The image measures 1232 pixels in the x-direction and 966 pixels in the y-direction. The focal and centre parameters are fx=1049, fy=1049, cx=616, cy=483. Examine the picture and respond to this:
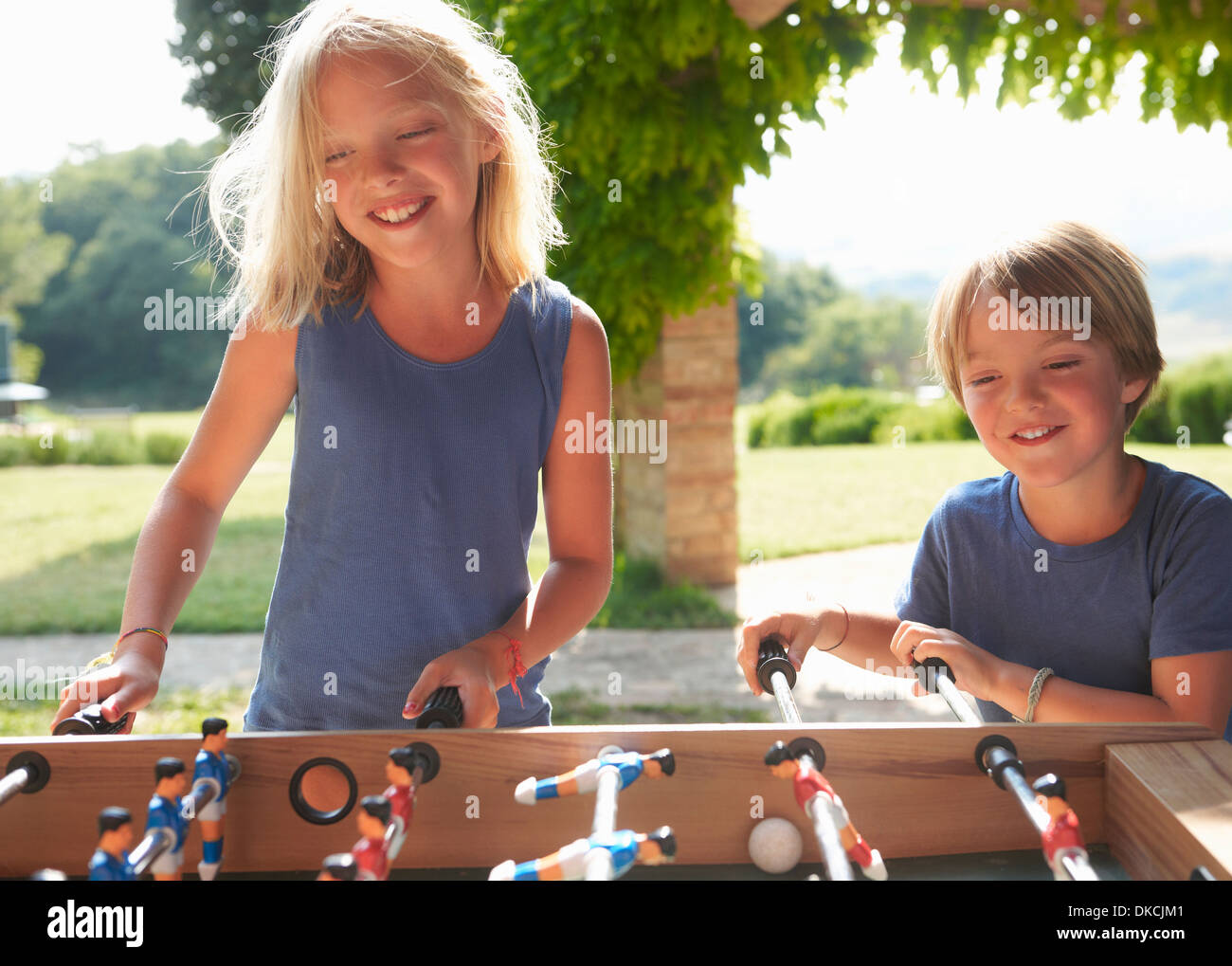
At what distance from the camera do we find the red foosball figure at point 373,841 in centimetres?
89

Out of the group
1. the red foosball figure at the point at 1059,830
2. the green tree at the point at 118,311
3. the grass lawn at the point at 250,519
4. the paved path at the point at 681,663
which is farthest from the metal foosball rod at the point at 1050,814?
the green tree at the point at 118,311

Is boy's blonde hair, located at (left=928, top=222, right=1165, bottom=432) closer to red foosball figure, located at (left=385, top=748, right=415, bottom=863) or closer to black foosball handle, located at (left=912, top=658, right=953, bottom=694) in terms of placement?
black foosball handle, located at (left=912, top=658, right=953, bottom=694)

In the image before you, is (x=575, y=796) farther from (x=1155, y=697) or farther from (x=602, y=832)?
(x=1155, y=697)

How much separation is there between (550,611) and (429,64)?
81 cm

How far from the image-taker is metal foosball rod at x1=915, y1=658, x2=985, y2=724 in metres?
1.22

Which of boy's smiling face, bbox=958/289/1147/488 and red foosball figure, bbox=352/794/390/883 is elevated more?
boy's smiling face, bbox=958/289/1147/488

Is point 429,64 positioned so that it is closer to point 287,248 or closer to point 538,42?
point 287,248

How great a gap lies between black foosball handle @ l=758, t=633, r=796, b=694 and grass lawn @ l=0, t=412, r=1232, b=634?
4719 mm

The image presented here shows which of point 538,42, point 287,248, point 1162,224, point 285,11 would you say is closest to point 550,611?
point 287,248

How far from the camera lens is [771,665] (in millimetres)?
Answer: 1343

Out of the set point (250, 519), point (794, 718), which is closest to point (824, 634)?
point (794, 718)

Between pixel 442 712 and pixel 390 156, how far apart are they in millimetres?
779

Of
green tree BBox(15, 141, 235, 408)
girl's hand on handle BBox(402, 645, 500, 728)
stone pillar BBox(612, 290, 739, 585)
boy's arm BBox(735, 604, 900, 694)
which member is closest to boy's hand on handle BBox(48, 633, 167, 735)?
girl's hand on handle BBox(402, 645, 500, 728)

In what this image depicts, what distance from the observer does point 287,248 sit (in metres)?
1.56
